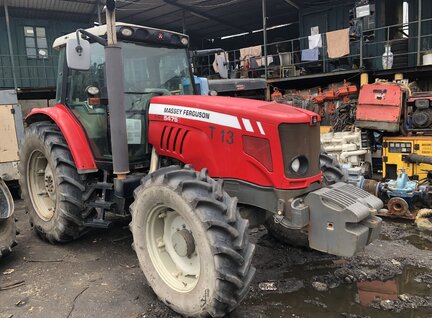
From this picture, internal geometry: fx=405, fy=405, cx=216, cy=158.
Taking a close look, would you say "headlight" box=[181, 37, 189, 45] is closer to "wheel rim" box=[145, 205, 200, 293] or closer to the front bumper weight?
"wheel rim" box=[145, 205, 200, 293]

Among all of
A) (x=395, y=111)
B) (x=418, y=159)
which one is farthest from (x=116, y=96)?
(x=395, y=111)

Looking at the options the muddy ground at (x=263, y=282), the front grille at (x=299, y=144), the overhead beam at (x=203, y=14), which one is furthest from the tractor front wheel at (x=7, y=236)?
the overhead beam at (x=203, y=14)

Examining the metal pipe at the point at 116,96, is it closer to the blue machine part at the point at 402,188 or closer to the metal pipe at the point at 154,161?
the metal pipe at the point at 154,161

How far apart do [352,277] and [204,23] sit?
51.2ft

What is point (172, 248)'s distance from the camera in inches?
137

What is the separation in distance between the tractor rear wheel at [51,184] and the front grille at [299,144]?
2.38m

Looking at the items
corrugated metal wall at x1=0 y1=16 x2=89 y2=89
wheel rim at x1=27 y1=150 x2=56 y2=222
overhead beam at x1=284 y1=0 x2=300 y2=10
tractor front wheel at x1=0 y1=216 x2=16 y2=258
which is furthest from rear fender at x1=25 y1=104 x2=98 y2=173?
overhead beam at x1=284 y1=0 x2=300 y2=10

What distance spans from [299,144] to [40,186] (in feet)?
11.6

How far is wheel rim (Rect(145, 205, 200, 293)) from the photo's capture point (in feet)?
10.7

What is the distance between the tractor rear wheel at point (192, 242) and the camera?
286cm

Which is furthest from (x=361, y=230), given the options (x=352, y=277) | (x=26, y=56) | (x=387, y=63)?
(x=26, y=56)

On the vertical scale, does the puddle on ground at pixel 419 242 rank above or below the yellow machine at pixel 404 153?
below

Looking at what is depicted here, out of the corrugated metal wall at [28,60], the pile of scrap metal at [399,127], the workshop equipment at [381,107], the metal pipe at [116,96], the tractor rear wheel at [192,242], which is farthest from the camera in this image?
the corrugated metal wall at [28,60]

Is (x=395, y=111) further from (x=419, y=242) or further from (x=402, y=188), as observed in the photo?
(x=419, y=242)
